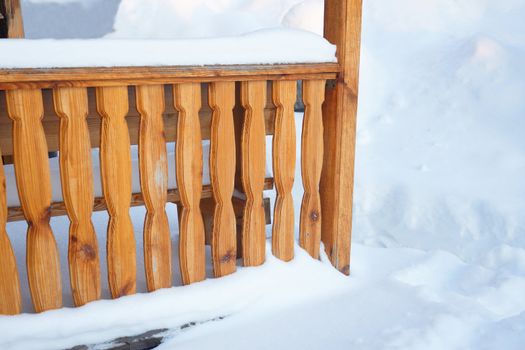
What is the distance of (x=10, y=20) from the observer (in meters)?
4.41

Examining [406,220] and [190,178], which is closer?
[190,178]

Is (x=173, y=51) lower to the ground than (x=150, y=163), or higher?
higher

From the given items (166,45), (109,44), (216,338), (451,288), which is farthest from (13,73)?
(451,288)

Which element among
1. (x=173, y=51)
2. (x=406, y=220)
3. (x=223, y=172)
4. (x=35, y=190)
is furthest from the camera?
(x=406, y=220)

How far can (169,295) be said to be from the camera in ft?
8.05

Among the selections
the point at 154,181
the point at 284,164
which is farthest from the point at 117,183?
the point at 284,164

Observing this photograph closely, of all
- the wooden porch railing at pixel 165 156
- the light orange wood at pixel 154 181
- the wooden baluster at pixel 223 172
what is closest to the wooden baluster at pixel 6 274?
the wooden porch railing at pixel 165 156

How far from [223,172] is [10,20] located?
2.86m

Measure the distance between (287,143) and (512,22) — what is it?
7.18m

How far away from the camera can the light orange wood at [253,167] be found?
2.49 meters

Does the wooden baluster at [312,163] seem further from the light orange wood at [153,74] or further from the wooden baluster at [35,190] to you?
the wooden baluster at [35,190]

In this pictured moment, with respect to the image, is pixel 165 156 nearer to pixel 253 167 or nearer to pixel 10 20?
pixel 253 167

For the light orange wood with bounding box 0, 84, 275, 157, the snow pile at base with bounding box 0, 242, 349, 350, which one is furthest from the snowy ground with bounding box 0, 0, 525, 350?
the light orange wood with bounding box 0, 84, 275, 157

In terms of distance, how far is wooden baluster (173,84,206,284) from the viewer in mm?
2346
